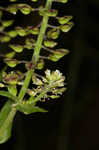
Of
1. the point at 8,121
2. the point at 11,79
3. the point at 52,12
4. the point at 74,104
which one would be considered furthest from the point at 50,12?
the point at 74,104

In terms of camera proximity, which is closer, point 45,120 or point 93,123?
point 45,120

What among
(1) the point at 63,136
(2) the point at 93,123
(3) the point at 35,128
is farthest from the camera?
(2) the point at 93,123

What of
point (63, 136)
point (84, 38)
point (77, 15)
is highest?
point (77, 15)

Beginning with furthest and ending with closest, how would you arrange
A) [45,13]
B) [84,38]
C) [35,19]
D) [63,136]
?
[84,38], [63,136], [35,19], [45,13]

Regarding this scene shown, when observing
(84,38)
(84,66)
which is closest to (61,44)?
(84,38)

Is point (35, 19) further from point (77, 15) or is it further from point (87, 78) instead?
point (87, 78)

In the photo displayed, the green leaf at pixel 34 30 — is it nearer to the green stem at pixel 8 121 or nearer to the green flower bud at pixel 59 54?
the green flower bud at pixel 59 54

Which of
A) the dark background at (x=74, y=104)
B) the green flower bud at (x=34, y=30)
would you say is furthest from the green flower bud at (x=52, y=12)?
the dark background at (x=74, y=104)

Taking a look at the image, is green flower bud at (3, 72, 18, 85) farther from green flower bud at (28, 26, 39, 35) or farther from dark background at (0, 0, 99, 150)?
dark background at (0, 0, 99, 150)

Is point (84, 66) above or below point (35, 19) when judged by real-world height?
below
